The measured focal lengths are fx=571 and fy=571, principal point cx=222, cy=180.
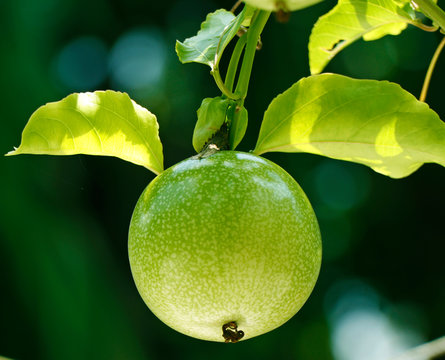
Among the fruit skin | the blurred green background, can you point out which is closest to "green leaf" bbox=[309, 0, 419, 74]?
the fruit skin

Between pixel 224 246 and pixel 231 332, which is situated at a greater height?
pixel 224 246

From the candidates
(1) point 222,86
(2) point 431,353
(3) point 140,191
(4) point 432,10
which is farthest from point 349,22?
(3) point 140,191

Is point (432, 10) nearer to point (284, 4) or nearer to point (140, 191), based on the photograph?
point (284, 4)

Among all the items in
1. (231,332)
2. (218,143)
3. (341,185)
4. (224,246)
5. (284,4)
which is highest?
(284,4)

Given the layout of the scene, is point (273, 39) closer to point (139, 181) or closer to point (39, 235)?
point (139, 181)

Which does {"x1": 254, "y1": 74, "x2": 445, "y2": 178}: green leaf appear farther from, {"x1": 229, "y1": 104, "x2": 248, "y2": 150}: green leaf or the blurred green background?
the blurred green background

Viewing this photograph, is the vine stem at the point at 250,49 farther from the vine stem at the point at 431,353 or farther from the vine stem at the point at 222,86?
the vine stem at the point at 431,353

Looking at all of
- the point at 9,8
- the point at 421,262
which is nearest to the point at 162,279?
the point at 9,8
